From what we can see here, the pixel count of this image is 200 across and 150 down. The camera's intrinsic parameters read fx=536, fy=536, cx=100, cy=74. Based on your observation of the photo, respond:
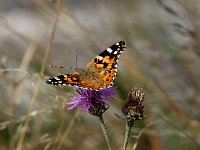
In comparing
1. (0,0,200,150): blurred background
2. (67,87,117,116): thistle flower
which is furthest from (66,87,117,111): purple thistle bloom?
(0,0,200,150): blurred background

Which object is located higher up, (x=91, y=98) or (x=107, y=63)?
(x=107, y=63)

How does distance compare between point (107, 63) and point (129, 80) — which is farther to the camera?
point (129, 80)

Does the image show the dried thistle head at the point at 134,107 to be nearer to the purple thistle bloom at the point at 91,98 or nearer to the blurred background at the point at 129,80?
the purple thistle bloom at the point at 91,98

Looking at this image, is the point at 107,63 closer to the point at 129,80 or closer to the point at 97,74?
the point at 97,74

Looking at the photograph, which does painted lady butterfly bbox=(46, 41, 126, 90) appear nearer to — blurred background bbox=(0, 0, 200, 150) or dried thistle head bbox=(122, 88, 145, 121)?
dried thistle head bbox=(122, 88, 145, 121)

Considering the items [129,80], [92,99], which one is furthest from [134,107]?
[129,80]

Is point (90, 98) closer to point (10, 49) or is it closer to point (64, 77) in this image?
point (64, 77)
